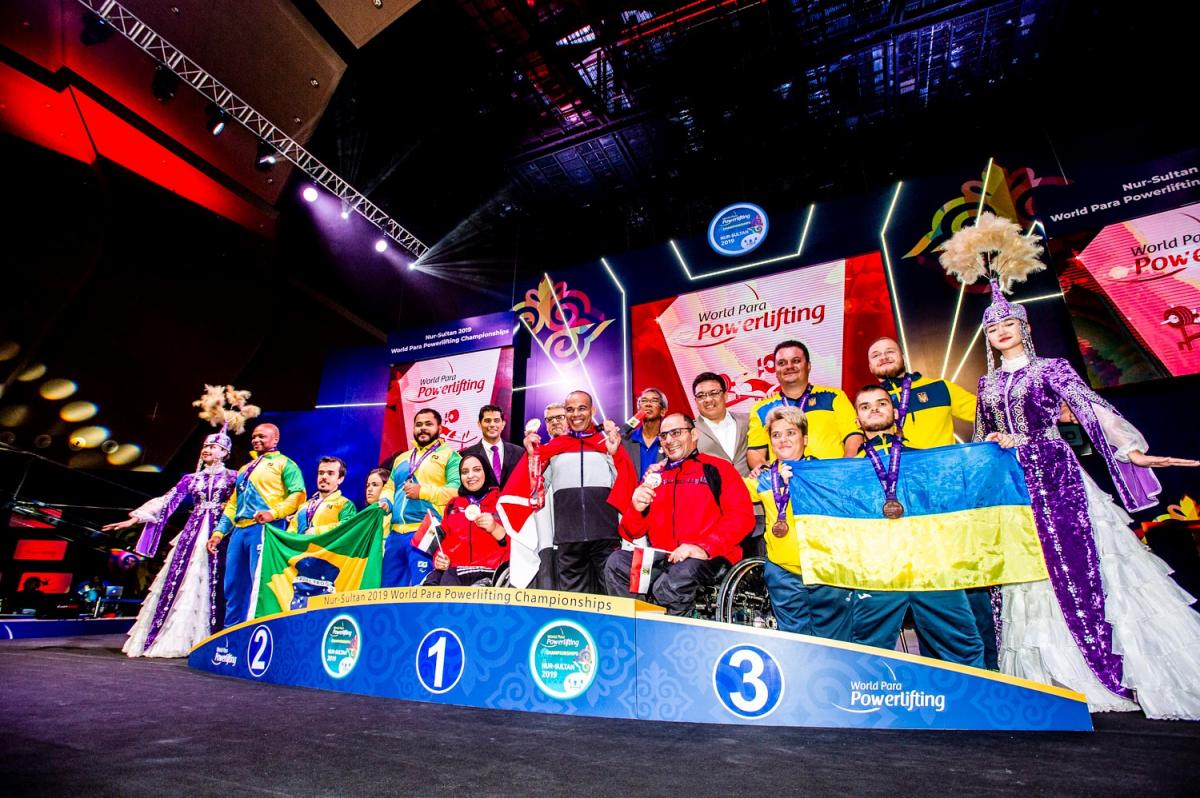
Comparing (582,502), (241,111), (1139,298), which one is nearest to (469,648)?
(582,502)

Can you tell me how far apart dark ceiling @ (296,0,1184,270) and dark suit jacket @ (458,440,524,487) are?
179 inches

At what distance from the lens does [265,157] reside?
752cm

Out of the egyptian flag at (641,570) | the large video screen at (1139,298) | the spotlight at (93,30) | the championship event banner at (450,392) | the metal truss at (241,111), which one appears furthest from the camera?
the championship event banner at (450,392)

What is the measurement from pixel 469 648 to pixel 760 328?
16.1 ft

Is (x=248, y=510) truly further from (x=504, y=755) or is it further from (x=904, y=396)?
(x=904, y=396)

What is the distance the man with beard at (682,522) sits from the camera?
3014 millimetres

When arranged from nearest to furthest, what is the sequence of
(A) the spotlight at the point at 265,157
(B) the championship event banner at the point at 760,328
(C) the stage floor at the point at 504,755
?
(C) the stage floor at the point at 504,755, (B) the championship event banner at the point at 760,328, (A) the spotlight at the point at 265,157

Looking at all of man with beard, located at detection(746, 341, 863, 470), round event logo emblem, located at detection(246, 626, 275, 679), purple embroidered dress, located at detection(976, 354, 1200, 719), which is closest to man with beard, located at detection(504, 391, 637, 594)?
man with beard, located at detection(746, 341, 863, 470)

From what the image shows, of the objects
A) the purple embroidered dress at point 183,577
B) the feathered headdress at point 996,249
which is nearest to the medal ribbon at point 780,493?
the feathered headdress at point 996,249

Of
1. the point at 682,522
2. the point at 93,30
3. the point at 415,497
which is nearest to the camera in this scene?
the point at 682,522

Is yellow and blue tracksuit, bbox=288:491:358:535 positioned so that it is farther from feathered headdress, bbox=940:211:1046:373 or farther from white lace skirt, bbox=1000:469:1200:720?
feathered headdress, bbox=940:211:1046:373

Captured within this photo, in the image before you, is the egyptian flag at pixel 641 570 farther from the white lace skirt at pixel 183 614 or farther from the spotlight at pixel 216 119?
the spotlight at pixel 216 119

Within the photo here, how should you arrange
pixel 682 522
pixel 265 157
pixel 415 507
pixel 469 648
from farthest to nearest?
1. pixel 265 157
2. pixel 415 507
3. pixel 682 522
4. pixel 469 648

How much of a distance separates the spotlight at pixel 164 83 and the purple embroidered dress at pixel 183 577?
4.59 m
